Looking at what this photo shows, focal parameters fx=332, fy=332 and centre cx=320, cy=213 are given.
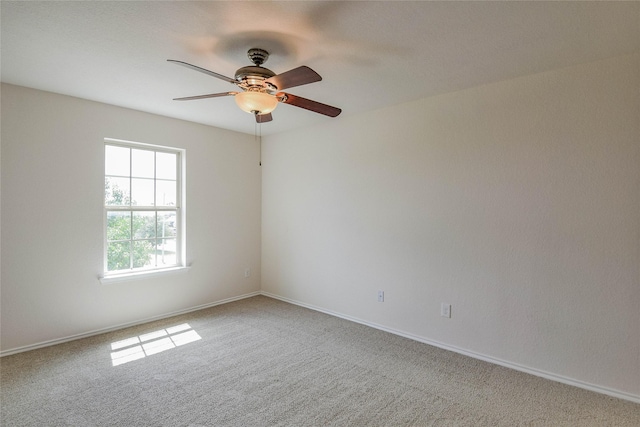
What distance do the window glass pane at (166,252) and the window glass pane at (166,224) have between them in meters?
0.09

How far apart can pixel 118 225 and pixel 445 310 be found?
11.9ft

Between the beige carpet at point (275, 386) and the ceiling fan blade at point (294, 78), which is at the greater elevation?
the ceiling fan blade at point (294, 78)

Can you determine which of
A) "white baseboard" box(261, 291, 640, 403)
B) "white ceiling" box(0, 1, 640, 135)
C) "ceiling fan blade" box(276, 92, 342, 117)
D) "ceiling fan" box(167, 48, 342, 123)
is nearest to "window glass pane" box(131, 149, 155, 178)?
"white ceiling" box(0, 1, 640, 135)

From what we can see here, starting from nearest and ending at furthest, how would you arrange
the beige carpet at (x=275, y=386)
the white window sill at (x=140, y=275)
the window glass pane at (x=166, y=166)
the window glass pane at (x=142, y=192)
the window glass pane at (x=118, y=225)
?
the beige carpet at (x=275, y=386) → the white window sill at (x=140, y=275) → the window glass pane at (x=118, y=225) → the window glass pane at (x=142, y=192) → the window glass pane at (x=166, y=166)

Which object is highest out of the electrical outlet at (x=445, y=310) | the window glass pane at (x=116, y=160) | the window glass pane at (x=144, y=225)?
the window glass pane at (x=116, y=160)

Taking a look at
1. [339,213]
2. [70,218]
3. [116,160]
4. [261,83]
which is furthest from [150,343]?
[261,83]

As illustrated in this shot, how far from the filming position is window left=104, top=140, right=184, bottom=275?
12.1ft

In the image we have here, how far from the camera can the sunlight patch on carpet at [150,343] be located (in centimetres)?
302

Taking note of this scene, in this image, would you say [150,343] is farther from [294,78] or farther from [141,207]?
[294,78]

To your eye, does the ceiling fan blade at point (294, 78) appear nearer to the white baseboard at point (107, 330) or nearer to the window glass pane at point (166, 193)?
the window glass pane at point (166, 193)

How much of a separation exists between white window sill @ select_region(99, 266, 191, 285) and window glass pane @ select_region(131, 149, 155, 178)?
3.73 feet

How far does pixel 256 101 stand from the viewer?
2.19 metres

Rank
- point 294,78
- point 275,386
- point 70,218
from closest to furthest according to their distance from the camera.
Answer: point 294,78 → point 275,386 → point 70,218

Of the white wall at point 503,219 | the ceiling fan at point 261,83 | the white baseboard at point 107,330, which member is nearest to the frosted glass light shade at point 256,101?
the ceiling fan at point 261,83
